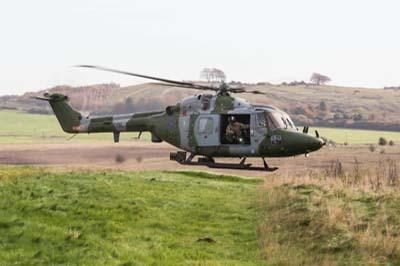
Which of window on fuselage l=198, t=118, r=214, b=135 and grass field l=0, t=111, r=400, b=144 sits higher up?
window on fuselage l=198, t=118, r=214, b=135

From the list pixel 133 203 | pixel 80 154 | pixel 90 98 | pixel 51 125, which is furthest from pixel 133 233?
pixel 51 125

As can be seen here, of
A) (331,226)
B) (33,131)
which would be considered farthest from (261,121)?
(33,131)

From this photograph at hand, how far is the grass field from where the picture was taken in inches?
4333

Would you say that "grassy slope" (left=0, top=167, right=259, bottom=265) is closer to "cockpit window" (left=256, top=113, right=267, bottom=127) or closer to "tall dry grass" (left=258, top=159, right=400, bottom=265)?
"tall dry grass" (left=258, top=159, right=400, bottom=265)

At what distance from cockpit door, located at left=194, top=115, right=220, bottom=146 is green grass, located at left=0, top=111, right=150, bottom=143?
8183cm

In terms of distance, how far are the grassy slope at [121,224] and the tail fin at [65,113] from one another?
3.76 meters

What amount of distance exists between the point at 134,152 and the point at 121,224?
39.5m

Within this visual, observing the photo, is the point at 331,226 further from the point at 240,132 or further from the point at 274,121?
the point at 240,132

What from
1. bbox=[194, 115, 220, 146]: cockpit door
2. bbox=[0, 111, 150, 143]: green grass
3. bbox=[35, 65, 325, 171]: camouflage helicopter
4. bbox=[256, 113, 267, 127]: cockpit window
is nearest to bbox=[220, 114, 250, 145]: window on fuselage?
bbox=[35, 65, 325, 171]: camouflage helicopter

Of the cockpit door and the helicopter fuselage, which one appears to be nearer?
the helicopter fuselage

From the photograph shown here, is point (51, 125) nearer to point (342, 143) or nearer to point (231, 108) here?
point (342, 143)

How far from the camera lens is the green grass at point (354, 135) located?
112 metres

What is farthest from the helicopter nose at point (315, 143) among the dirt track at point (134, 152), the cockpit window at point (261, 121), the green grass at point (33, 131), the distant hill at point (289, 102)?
the green grass at point (33, 131)

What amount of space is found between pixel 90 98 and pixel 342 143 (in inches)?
2794
